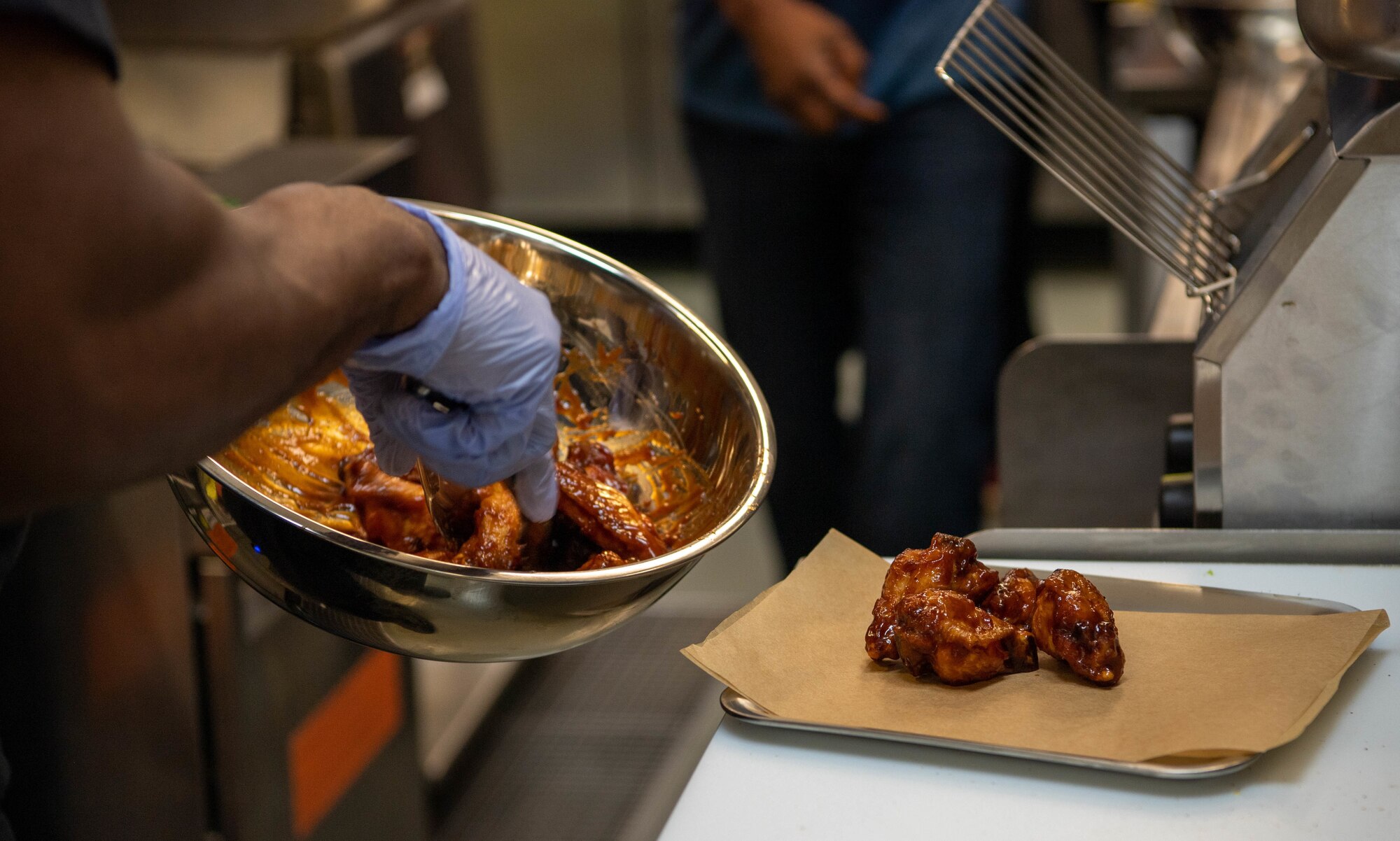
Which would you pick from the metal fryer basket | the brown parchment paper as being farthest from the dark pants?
the brown parchment paper

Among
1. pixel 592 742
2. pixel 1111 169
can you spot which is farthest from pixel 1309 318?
pixel 592 742

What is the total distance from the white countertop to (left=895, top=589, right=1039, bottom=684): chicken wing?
0.06m

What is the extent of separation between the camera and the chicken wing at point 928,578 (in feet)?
2.87

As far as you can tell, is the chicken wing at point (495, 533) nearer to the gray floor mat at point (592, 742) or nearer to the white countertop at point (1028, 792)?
the white countertop at point (1028, 792)

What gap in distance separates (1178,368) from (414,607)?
0.92 metres

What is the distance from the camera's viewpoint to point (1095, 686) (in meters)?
0.83

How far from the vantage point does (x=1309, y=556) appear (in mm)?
1019

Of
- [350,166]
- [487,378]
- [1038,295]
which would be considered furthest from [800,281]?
[1038,295]

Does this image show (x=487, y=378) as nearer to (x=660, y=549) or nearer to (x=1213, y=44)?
(x=660, y=549)

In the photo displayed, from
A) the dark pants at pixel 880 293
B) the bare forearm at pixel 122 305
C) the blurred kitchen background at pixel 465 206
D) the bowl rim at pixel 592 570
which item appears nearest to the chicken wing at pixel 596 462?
the bowl rim at pixel 592 570

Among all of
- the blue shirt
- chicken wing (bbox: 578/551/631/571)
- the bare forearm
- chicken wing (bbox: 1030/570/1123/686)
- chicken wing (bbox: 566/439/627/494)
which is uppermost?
the bare forearm

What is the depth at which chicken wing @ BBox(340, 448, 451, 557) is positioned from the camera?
0.93 metres

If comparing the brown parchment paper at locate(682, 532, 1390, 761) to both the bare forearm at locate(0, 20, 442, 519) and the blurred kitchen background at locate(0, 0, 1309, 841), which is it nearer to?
the bare forearm at locate(0, 20, 442, 519)

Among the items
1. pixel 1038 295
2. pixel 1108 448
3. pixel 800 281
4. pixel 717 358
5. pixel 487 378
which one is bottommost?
pixel 1038 295
